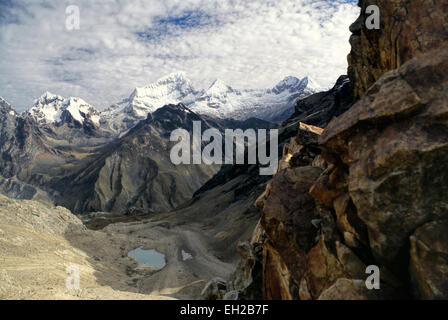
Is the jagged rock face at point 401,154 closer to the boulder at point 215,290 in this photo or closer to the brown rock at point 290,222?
the brown rock at point 290,222

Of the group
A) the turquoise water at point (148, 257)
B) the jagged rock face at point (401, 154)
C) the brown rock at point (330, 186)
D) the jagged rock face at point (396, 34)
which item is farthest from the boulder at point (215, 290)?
the turquoise water at point (148, 257)

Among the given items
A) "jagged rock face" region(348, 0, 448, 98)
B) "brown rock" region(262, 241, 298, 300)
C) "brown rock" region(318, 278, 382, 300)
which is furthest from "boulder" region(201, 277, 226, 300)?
"jagged rock face" region(348, 0, 448, 98)

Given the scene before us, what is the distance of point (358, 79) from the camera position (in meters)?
26.0

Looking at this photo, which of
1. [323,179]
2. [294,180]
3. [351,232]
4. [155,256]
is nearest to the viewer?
[351,232]

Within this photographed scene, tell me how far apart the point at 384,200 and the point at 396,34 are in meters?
13.4

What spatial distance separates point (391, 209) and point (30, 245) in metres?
43.2

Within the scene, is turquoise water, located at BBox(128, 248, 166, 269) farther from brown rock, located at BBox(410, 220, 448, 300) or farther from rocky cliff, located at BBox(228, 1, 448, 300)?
brown rock, located at BBox(410, 220, 448, 300)

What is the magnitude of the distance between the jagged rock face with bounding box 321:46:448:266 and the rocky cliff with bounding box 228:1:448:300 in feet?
0.10

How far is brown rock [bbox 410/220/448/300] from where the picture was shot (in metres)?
8.44

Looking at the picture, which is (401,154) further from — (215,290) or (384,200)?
(215,290)

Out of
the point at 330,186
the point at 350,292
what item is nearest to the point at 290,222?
the point at 330,186

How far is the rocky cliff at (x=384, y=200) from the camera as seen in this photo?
9.27 m
